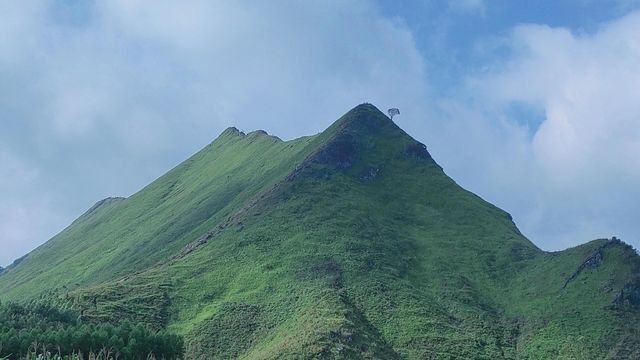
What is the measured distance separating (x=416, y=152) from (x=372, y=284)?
247ft

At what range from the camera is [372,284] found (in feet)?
420

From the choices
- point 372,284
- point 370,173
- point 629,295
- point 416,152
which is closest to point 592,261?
point 629,295

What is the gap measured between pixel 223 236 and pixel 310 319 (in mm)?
48975

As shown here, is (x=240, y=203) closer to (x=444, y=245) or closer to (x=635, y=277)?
(x=444, y=245)

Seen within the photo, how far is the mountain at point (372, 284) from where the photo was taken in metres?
111

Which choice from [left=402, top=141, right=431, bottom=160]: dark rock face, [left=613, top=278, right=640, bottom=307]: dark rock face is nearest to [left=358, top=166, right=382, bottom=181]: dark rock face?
[left=402, top=141, right=431, bottom=160]: dark rock face

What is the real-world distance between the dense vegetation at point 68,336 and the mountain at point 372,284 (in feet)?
38.6

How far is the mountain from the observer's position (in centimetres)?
11119

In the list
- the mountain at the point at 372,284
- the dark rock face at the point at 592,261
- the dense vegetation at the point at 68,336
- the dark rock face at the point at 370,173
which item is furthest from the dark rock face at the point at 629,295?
the dense vegetation at the point at 68,336

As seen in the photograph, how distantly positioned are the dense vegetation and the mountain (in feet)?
38.6

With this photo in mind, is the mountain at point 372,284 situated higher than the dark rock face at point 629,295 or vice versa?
the mountain at point 372,284

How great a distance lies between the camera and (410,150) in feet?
644

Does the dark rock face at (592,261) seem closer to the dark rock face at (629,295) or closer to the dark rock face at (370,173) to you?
the dark rock face at (629,295)

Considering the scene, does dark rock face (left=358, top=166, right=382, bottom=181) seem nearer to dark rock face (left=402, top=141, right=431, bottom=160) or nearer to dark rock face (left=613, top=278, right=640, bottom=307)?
dark rock face (left=402, top=141, right=431, bottom=160)
